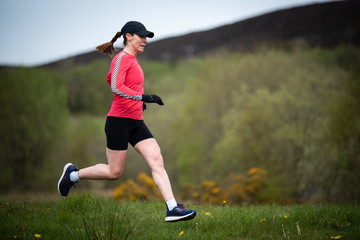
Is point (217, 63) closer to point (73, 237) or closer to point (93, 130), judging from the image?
point (93, 130)

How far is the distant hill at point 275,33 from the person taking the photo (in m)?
64.1

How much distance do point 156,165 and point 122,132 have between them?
543mm

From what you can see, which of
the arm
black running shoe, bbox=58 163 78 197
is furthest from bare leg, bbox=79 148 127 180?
the arm

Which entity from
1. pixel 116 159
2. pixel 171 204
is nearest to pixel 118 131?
pixel 116 159

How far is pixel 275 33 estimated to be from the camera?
79312 mm

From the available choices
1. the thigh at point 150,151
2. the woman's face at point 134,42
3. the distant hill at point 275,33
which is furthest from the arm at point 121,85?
the distant hill at point 275,33

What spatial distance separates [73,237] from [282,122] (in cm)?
A: 3070

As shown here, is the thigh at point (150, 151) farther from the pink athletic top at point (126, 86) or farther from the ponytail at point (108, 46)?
the ponytail at point (108, 46)

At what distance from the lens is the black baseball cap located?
14.3 feet

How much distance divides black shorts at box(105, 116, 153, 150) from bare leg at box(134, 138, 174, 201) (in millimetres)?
88

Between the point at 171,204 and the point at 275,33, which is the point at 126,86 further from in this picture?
the point at 275,33

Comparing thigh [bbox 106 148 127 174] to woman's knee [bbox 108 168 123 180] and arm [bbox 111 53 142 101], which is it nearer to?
woman's knee [bbox 108 168 123 180]

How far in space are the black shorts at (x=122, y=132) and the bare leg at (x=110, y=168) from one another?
3.4 inches

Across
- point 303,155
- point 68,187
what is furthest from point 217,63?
point 68,187
